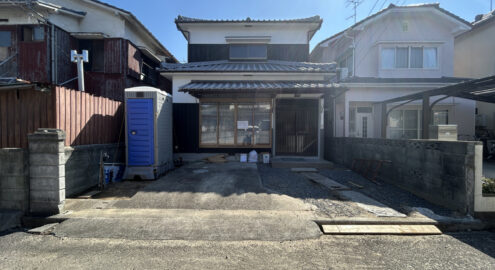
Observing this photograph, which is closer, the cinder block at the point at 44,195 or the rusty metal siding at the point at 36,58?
the cinder block at the point at 44,195

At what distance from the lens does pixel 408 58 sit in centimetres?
1033

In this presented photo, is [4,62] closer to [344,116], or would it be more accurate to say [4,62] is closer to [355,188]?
[355,188]

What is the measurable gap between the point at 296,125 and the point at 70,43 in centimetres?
1166

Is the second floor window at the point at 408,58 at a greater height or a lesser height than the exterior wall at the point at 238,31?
lesser

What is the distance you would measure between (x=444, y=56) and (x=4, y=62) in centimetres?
2139

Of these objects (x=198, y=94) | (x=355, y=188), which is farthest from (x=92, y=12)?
(x=355, y=188)

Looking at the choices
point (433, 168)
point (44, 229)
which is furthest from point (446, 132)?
point (44, 229)

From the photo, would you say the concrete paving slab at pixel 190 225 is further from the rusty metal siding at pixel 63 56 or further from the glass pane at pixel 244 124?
the rusty metal siding at pixel 63 56

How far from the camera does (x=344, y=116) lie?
378 inches

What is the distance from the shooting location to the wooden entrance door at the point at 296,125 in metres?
8.91

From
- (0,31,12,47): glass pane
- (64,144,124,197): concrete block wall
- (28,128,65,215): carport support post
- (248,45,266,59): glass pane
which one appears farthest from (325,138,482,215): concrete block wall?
(0,31,12,47): glass pane

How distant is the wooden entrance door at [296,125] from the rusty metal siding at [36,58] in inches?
417

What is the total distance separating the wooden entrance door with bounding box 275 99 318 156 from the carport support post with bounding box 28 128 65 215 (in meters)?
7.16

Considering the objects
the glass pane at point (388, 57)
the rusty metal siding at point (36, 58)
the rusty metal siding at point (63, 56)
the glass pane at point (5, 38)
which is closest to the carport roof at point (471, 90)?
the glass pane at point (388, 57)
